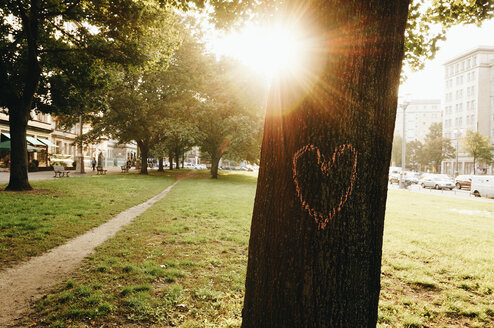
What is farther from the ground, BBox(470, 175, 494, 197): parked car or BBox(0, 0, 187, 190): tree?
BBox(0, 0, 187, 190): tree

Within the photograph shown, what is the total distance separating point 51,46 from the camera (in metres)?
12.4

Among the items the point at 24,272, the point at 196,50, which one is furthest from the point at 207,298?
the point at 196,50

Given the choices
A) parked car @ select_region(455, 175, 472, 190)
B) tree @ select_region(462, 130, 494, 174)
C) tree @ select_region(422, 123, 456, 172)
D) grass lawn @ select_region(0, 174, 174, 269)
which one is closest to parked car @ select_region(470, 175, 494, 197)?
parked car @ select_region(455, 175, 472, 190)

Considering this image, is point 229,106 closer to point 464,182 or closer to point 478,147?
point 464,182

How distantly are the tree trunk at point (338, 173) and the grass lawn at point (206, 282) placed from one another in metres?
1.70

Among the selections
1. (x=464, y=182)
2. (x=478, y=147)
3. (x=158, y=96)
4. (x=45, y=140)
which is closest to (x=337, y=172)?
(x=158, y=96)

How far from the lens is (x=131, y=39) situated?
1188 centimetres

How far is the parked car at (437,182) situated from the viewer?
32.3 meters

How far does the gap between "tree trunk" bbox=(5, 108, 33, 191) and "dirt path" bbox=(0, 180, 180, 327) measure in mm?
8186

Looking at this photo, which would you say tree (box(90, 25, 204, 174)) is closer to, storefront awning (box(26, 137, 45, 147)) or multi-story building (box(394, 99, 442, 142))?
storefront awning (box(26, 137, 45, 147))

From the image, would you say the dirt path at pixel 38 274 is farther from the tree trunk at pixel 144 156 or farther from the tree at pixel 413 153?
the tree at pixel 413 153

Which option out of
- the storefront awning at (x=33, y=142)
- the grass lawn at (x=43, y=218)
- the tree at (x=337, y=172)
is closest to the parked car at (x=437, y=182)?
the grass lawn at (x=43, y=218)

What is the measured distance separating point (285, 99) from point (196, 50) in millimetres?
27770

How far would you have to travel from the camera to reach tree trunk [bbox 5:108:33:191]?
12.0 metres
